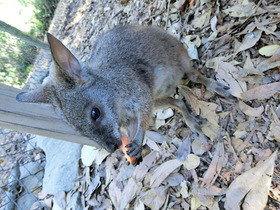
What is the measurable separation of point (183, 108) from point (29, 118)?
5.92ft

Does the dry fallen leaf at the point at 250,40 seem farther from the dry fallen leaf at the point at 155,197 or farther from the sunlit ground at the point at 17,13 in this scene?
the sunlit ground at the point at 17,13

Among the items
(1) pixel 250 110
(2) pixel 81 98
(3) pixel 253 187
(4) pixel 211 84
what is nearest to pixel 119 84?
(2) pixel 81 98

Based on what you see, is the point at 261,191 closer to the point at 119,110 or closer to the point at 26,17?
the point at 119,110

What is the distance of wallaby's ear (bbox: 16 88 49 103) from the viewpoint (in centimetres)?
266

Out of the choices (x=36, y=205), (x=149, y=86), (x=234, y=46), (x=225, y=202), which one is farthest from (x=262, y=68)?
(x=36, y=205)

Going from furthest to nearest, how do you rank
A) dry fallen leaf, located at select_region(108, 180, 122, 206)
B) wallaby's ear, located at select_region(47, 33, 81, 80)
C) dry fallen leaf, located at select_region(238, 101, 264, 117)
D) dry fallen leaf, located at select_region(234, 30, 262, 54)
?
1. dry fallen leaf, located at select_region(108, 180, 122, 206)
2. dry fallen leaf, located at select_region(234, 30, 262, 54)
3. dry fallen leaf, located at select_region(238, 101, 264, 117)
4. wallaby's ear, located at select_region(47, 33, 81, 80)

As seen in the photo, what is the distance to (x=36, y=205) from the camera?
4.31 meters

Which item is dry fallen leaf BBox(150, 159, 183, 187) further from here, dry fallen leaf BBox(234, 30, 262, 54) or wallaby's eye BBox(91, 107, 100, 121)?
dry fallen leaf BBox(234, 30, 262, 54)

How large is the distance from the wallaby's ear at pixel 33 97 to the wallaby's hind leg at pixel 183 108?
1415 mm

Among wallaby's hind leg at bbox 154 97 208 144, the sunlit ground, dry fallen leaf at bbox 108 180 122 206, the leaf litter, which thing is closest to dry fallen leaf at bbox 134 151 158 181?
the leaf litter

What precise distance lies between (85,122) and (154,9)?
2.72m

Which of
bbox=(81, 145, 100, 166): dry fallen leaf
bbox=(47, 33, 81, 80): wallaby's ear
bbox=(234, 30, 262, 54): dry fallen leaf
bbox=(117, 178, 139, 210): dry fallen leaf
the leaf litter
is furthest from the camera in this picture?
bbox=(81, 145, 100, 166): dry fallen leaf

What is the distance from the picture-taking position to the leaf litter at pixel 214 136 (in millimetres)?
2607

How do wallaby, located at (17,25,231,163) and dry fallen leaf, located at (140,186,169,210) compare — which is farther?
dry fallen leaf, located at (140,186,169,210)
